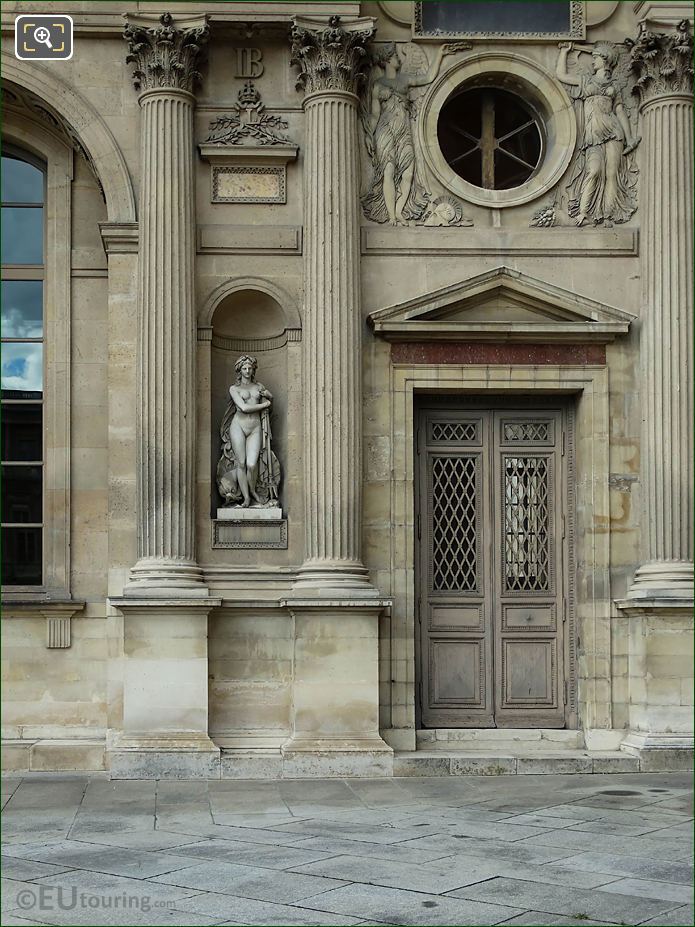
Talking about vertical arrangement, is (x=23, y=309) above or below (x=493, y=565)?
above

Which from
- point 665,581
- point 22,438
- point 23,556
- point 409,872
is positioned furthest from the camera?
point 22,438

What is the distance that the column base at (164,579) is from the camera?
1469 centimetres

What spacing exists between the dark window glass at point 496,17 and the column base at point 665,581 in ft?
20.2

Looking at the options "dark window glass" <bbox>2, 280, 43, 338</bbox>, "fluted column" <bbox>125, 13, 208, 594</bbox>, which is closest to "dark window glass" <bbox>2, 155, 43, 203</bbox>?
"dark window glass" <bbox>2, 280, 43, 338</bbox>

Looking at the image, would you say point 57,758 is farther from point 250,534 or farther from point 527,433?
point 527,433

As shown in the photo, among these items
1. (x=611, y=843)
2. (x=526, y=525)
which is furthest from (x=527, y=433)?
(x=611, y=843)

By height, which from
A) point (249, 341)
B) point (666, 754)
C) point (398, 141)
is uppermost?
point (398, 141)

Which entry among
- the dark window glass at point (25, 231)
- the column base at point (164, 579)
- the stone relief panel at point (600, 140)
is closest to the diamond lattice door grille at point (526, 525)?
the stone relief panel at point (600, 140)

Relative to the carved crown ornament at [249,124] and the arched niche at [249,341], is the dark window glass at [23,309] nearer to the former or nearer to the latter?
the arched niche at [249,341]

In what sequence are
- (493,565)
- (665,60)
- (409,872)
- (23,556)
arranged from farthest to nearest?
1. (23,556)
2. (493,565)
3. (665,60)
4. (409,872)

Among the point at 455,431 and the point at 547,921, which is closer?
the point at 547,921

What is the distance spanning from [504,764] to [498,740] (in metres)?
0.78

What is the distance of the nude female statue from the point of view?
15438 millimetres

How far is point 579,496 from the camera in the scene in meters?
15.8
